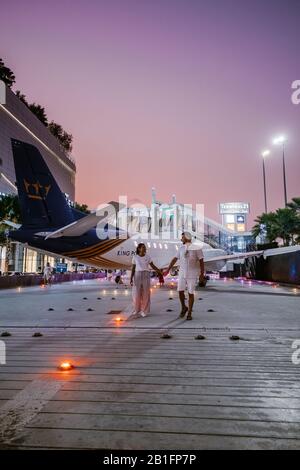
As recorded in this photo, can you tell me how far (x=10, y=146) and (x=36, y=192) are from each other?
48201mm

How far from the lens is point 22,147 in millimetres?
15703

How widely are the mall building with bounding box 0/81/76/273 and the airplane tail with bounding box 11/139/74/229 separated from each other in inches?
1162

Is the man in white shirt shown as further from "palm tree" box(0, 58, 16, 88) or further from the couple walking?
"palm tree" box(0, 58, 16, 88)

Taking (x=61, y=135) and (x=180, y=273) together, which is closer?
(x=180, y=273)

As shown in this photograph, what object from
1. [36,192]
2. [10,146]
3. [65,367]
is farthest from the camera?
[10,146]

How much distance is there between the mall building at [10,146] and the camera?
5531 cm

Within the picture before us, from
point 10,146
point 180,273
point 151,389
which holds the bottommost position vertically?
point 151,389

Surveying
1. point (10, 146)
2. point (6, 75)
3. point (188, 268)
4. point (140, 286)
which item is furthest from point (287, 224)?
point (6, 75)

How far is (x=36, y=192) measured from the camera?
54.4 ft

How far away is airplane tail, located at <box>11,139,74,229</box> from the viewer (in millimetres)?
15859

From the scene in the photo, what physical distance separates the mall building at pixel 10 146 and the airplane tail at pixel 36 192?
96.8ft

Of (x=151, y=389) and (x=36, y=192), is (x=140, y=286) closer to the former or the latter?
(x=151, y=389)
